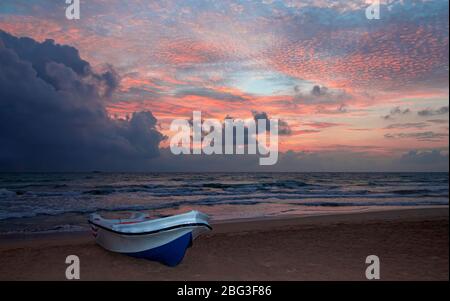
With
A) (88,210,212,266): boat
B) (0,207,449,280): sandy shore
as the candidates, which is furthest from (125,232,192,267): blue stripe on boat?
(0,207,449,280): sandy shore

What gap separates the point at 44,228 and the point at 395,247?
490 inches

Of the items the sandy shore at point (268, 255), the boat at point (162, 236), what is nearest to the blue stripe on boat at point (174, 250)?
the boat at point (162, 236)

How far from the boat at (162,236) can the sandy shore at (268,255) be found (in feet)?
0.88

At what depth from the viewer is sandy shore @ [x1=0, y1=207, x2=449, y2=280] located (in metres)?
7.13

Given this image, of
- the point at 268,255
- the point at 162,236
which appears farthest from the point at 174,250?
the point at 268,255

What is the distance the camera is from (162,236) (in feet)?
25.7

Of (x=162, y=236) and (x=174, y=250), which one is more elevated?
(x=162, y=236)

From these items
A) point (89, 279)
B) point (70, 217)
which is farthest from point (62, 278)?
point (70, 217)

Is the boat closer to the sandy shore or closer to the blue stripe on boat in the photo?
the blue stripe on boat

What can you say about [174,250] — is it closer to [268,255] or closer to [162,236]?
[162,236]

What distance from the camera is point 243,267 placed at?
7629 mm

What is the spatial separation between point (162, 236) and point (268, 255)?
2.80m
